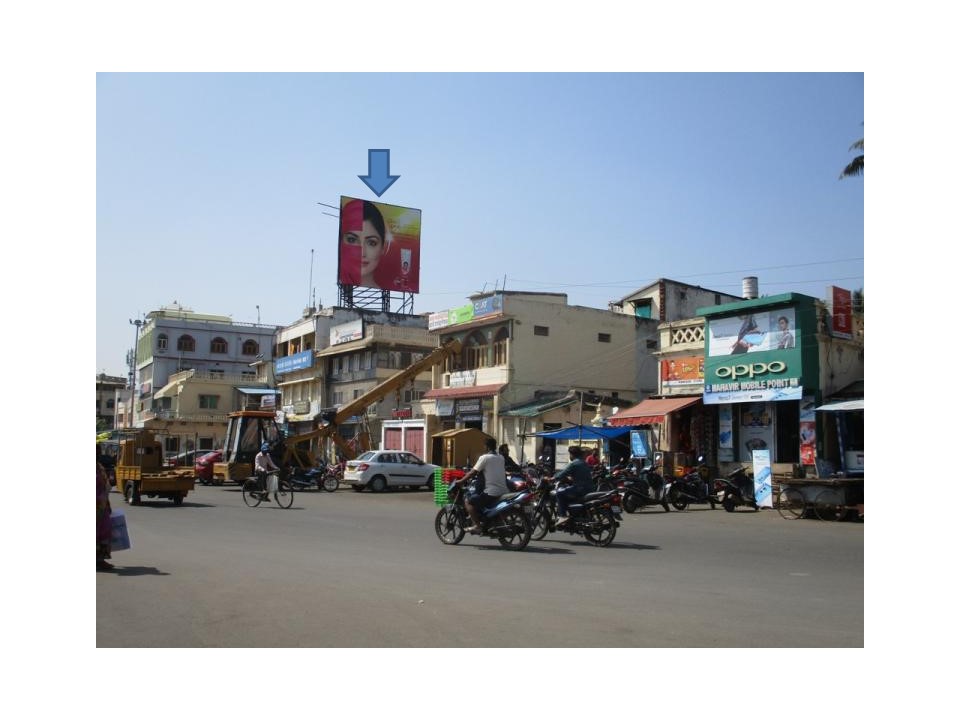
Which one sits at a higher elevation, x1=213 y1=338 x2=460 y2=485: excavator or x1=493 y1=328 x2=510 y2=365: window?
x1=493 y1=328 x2=510 y2=365: window

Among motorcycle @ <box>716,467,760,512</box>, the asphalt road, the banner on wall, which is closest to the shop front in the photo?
the banner on wall

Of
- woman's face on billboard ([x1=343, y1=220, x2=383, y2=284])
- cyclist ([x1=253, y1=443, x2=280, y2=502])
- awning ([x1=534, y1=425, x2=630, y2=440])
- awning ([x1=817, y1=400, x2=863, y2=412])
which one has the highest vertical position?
woman's face on billboard ([x1=343, y1=220, x2=383, y2=284])

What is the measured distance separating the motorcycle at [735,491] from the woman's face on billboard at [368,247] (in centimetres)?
2985

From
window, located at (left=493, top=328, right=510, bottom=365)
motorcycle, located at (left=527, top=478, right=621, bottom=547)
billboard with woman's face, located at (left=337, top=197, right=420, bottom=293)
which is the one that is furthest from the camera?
billboard with woman's face, located at (left=337, top=197, right=420, bottom=293)

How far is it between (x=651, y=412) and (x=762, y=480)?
18.9 ft

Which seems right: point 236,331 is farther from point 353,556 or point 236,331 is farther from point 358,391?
point 353,556

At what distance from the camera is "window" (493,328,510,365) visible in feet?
117

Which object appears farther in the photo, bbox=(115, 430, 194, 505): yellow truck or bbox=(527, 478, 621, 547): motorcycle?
bbox=(115, 430, 194, 505): yellow truck

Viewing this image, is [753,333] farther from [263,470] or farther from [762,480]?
[263,470]

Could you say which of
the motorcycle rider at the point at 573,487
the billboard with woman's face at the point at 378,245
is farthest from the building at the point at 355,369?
the motorcycle rider at the point at 573,487

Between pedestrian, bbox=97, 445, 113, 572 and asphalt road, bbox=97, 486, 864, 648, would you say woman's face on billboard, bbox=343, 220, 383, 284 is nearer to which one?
asphalt road, bbox=97, 486, 864, 648

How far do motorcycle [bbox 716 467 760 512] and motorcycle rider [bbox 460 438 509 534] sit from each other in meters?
10.7
